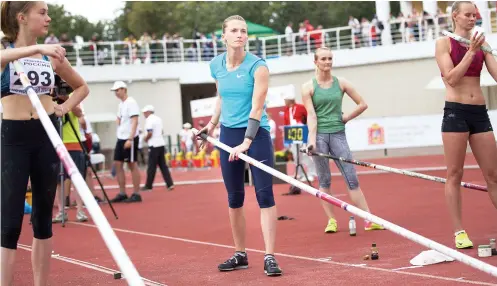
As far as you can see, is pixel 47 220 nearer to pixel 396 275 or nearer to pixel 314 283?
pixel 314 283

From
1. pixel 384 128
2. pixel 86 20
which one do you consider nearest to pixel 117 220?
pixel 384 128

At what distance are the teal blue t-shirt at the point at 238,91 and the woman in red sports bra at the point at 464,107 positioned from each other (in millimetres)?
1603

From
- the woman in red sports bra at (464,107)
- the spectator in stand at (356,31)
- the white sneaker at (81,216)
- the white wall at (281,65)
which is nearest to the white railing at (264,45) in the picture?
the spectator in stand at (356,31)

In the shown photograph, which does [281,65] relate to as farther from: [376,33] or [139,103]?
[139,103]

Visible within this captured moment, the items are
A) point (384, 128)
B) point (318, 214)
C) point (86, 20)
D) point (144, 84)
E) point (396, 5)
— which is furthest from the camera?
point (86, 20)

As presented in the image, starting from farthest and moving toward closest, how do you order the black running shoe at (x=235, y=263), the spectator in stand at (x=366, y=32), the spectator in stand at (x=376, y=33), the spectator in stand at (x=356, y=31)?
the spectator in stand at (x=356, y=31) → the spectator in stand at (x=366, y=32) → the spectator in stand at (x=376, y=33) → the black running shoe at (x=235, y=263)

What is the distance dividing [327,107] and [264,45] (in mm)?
31372

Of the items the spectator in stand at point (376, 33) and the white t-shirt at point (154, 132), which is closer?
the white t-shirt at point (154, 132)

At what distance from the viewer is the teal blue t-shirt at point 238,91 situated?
307 inches

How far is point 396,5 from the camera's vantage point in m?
65.9

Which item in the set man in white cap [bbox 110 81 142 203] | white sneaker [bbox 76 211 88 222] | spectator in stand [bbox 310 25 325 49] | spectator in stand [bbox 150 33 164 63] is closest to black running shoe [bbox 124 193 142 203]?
man in white cap [bbox 110 81 142 203]

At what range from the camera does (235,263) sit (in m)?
7.98

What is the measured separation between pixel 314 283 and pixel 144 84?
37.7 m

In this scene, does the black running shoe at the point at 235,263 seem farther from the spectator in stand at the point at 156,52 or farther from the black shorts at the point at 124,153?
the spectator in stand at the point at 156,52
